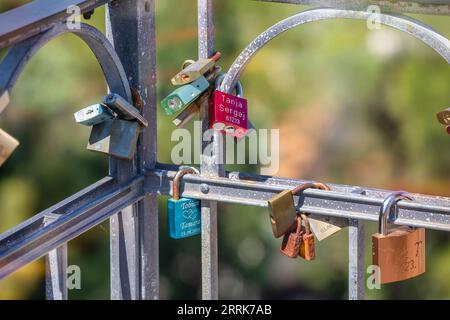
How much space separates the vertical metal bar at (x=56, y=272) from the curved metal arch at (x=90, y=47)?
31cm

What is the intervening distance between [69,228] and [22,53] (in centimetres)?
37

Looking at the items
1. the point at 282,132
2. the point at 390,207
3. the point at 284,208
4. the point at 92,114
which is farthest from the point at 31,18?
the point at 282,132

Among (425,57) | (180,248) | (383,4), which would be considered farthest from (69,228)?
(425,57)

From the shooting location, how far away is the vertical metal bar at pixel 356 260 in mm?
1991

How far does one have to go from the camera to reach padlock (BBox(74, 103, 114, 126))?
7.07ft

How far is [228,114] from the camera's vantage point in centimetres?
218

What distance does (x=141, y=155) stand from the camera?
7.48 ft

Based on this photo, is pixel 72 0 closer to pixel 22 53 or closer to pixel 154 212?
pixel 22 53

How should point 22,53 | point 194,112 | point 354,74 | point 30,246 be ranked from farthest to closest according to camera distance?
point 354,74 → point 194,112 → point 30,246 → point 22,53

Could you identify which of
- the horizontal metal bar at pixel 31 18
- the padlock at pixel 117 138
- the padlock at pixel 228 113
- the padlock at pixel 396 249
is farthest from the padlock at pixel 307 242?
the horizontal metal bar at pixel 31 18

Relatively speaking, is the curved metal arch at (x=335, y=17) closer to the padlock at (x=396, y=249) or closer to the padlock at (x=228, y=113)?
the padlock at (x=228, y=113)

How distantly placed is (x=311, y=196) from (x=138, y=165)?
406mm

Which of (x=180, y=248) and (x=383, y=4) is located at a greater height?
(x=383, y=4)

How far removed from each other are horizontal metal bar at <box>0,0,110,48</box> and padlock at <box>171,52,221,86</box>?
259 mm
